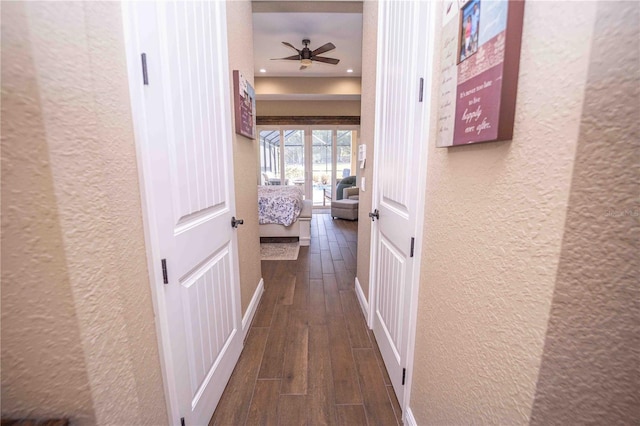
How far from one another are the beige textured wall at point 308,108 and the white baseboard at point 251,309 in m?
5.21

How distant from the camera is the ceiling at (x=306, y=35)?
3635mm

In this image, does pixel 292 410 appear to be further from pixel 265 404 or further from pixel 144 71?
pixel 144 71

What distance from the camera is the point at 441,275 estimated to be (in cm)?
101

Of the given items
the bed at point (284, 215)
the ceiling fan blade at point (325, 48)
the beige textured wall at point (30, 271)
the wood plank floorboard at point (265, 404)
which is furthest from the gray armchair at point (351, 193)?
the beige textured wall at point (30, 271)

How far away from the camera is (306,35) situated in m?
4.19

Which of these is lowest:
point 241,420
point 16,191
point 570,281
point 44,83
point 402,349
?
point 241,420

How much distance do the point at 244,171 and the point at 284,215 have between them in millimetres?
2133

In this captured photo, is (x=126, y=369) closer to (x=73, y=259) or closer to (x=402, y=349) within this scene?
(x=73, y=259)

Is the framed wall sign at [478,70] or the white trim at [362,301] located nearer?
the framed wall sign at [478,70]

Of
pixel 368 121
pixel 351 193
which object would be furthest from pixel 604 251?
pixel 351 193

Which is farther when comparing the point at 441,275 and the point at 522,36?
the point at 441,275

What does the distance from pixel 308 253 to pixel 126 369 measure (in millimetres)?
3241

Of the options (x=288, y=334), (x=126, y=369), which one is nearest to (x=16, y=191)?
(x=126, y=369)

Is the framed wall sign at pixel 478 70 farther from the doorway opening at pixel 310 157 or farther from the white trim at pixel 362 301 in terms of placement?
the doorway opening at pixel 310 157
